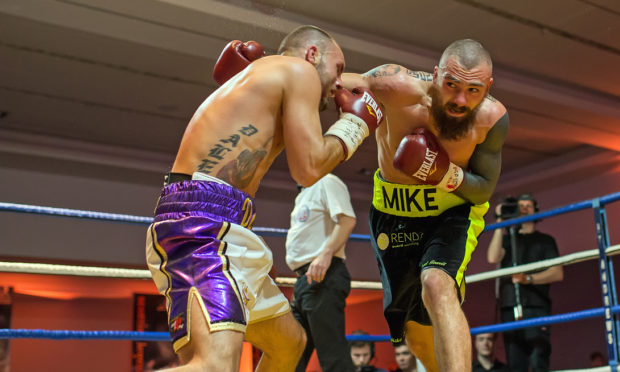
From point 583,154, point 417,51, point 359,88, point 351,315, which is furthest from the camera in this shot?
point 351,315

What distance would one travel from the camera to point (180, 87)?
5.91 meters

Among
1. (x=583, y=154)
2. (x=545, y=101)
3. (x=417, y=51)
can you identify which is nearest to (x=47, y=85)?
(x=417, y=51)

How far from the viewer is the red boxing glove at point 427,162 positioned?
2.24m

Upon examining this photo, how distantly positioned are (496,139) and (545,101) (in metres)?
4.11

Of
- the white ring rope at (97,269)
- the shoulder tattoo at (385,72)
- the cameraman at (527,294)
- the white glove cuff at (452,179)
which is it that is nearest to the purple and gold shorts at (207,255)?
the white glove cuff at (452,179)

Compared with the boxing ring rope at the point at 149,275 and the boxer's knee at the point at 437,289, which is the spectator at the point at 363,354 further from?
the boxer's knee at the point at 437,289

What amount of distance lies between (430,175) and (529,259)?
2.10m

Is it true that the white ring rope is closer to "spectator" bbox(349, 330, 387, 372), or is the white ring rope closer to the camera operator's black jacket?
the camera operator's black jacket

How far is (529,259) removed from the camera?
13.5 ft

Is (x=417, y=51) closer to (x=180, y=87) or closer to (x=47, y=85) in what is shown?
(x=180, y=87)

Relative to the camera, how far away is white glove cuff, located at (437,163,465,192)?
2.28 m

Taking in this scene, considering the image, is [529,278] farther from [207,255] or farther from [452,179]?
[207,255]

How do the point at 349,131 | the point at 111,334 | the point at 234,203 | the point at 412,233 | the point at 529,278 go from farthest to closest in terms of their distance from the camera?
the point at 529,278, the point at 111,334, the point at 412,233, the point at 349,131, the point at 234,203

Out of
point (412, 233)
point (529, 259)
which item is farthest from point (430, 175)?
point (529, 259)
